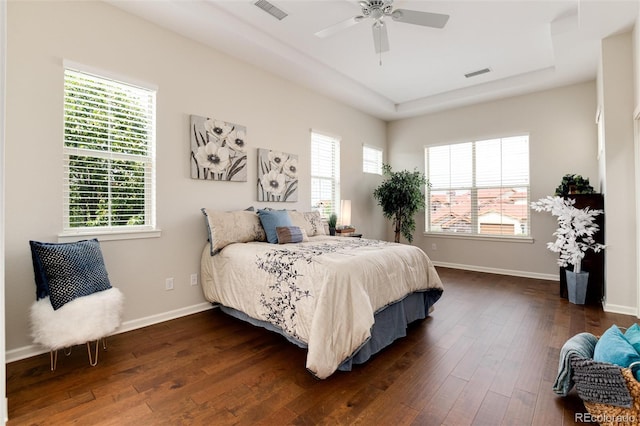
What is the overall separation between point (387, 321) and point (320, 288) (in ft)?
2.42

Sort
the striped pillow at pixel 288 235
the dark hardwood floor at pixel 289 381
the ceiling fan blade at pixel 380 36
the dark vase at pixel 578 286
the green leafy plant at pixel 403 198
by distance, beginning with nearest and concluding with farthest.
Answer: the dark hardwood floor at pixel 289 381 < the ceiling fan blade at pixel 380 36 < the striped pillow at pixel 288 235 < the dark vase at pixel 578 286 < the green leafy plant at pixel 403 198

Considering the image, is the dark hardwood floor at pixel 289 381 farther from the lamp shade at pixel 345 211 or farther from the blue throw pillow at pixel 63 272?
the lamp shade at pixel 345 211

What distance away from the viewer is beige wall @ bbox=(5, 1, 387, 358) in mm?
2344

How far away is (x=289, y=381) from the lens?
6.63 feet

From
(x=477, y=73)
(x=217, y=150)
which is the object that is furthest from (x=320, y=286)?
(x=477, y=73)

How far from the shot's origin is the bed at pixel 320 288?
2.07m

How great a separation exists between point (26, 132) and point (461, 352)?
12.3 ft

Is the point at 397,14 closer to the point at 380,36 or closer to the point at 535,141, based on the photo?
the point at 380,36

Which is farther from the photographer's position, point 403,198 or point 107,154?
point 403,198

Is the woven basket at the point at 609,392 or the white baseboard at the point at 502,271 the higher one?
the woven basket at the point at 609,392

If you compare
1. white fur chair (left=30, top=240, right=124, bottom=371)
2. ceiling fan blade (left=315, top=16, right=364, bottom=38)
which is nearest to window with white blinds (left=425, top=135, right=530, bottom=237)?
ceiling fan blade (left=315, top=16, right=364, bottom=38)

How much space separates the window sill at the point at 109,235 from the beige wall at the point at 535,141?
488 cm

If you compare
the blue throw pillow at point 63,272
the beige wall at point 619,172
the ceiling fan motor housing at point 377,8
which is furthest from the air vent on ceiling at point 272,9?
the beige wall at point 619,172

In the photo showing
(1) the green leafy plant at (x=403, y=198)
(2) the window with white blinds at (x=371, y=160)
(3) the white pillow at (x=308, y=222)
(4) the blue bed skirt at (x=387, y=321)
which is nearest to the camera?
(4) the blue bed skirt at (x=387, y=321)
